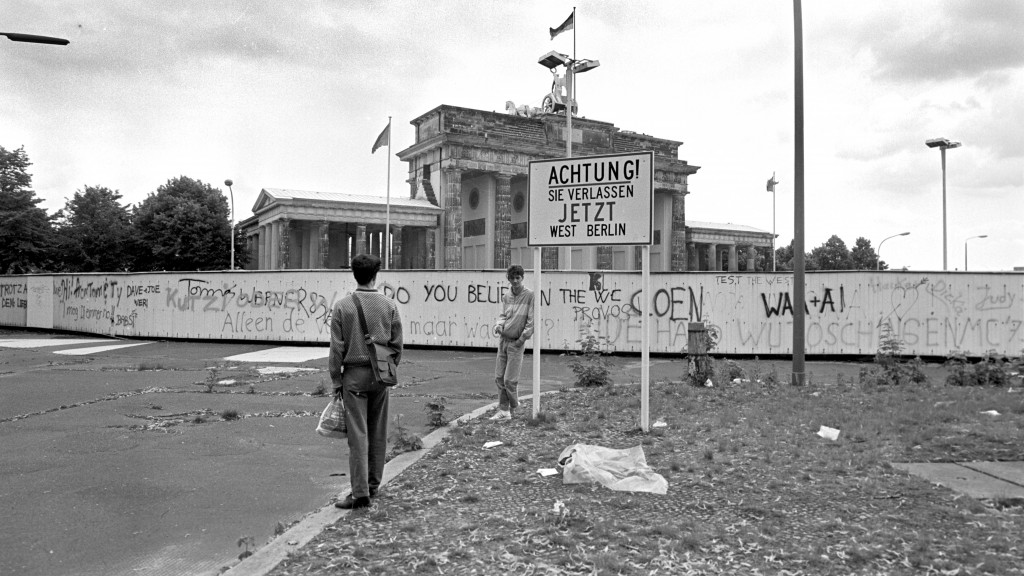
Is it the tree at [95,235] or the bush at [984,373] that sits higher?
the tree at [95,235]

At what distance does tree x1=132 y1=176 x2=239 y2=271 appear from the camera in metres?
56.4

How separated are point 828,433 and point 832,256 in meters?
104

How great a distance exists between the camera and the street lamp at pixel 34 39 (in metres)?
13.0

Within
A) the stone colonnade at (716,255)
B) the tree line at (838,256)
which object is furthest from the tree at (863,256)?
the stone colonnade at (716,255)

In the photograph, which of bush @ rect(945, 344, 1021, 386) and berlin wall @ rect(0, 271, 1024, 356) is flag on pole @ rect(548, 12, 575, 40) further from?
bush @ rect(945, 344, 1021, 386)

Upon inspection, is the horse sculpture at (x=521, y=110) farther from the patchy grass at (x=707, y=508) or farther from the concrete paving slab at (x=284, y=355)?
the patchy grass at (x=707, y=508)

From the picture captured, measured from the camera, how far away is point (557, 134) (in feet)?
169

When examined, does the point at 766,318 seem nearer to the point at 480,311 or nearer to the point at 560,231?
Result: the point at 480,311

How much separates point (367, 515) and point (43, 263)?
51.1 meters

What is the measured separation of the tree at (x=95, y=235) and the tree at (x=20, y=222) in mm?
7827

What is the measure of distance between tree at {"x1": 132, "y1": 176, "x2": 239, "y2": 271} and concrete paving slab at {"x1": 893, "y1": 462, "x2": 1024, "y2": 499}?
57.9 meters

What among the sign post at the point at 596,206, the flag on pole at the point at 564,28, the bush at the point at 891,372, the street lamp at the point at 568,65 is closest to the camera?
the sign post at the point at 596,206

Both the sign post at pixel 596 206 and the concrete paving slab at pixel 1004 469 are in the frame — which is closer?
the concrete paving slab at pixel 1004 469

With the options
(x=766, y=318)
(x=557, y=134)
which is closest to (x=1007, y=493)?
(x=766, y=318)
